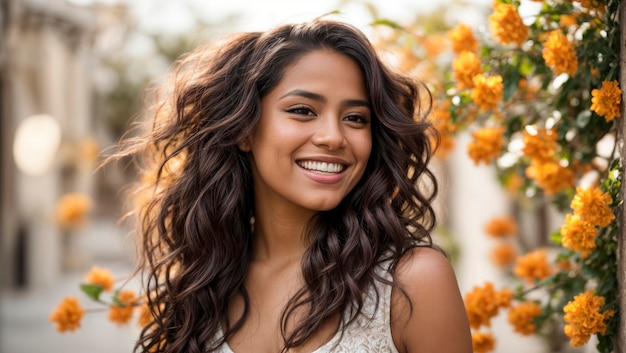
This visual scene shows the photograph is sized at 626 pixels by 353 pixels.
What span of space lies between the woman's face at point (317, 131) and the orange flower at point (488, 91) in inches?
14.0

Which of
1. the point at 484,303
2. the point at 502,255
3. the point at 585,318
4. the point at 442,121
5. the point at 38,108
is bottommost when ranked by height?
the point at 585,318

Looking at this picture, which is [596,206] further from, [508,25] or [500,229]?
[500,229]

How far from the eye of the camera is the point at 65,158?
56.1 feet

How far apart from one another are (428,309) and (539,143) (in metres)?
0.74

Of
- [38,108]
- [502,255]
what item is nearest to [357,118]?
[502,255]

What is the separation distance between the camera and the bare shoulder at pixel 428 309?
2373mm

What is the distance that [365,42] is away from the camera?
2689 millimetres

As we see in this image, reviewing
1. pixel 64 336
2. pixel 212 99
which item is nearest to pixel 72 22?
pixel 64 336

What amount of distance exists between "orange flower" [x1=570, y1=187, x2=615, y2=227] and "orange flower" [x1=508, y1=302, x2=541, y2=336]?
2.60ft

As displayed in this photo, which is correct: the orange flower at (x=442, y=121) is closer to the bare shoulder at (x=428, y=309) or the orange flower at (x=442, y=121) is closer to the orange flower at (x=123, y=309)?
the bare shoulder at (x=428, y=309)

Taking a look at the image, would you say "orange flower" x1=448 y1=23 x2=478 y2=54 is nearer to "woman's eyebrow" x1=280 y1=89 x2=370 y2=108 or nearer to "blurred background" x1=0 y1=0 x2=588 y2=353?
"woman's eyebrow" x1=280 y1=89 x2=370 y2=108

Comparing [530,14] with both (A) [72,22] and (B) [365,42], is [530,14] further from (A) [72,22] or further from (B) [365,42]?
(A) [72,22]

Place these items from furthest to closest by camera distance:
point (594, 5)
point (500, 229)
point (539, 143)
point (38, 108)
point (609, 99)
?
point (38, 108) < point (500, 229) < point (539, 143) < point (594, 5) < point (609, 99)

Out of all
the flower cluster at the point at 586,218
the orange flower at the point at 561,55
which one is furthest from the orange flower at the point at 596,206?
the orange flower at the point at 561,55
